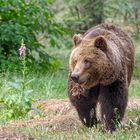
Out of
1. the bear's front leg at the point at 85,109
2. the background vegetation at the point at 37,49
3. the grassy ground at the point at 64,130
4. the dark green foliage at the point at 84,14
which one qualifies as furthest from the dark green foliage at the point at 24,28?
the bear's front leg at the point at 85,109

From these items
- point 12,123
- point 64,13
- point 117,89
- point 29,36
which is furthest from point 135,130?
point 64,13

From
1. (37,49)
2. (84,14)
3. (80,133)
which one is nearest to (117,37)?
(80,133)

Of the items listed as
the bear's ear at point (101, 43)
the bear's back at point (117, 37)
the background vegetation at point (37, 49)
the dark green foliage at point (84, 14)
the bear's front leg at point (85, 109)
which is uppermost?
the bear's ear at point (101, 43)

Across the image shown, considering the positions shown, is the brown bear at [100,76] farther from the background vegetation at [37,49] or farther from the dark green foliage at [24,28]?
the dark green foliage at [24,28]

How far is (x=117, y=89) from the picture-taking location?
6.79 m

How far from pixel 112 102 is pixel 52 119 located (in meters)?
1.27

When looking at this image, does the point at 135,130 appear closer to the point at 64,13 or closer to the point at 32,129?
the point at 32,129

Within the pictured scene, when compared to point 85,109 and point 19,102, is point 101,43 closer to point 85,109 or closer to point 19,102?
point 85,109

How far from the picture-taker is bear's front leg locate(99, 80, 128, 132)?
22.2ft

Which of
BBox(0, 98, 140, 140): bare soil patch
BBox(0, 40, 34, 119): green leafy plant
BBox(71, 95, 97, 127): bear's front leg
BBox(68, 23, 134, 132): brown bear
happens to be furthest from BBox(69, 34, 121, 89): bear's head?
BBox(0, 40, 34, 119): green leafy plant

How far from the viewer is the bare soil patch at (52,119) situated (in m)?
6.28

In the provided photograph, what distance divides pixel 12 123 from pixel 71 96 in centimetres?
103

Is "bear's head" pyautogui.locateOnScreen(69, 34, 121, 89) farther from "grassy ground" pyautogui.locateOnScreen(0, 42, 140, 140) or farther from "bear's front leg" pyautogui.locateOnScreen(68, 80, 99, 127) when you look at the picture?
"grassy ground" pyautogui.locateOnScreen(0, 42, 140, 140)

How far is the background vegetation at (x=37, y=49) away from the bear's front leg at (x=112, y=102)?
0.81 ft
